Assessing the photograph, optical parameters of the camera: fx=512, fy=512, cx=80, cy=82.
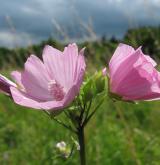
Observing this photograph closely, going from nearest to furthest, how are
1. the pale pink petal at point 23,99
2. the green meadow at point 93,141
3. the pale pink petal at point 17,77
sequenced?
the pale pink petal at point 23,99 → the pale pink petal at point 17,77 → the green meadow at point 93,141

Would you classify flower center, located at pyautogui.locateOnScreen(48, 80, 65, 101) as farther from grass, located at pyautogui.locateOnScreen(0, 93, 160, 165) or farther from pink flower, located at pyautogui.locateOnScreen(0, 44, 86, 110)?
grass, located at pyautogui.locateOnScreen(0, 93, 160, 165)

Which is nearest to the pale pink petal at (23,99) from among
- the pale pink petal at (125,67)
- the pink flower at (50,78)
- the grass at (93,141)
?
the pink flower at (50,78)

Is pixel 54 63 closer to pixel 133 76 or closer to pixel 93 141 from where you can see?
pixel 133 76

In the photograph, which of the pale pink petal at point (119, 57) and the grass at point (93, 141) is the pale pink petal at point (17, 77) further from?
the grass at point (93, 141)

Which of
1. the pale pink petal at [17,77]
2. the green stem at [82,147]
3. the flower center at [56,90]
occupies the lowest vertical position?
the green stem at [82,147]

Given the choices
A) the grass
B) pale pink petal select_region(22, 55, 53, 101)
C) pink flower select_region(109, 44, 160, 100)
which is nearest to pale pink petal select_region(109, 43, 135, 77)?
pink flower select_region(109, 44, 160, 100)

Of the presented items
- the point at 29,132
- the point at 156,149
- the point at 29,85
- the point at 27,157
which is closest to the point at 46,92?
the point at 29,85
